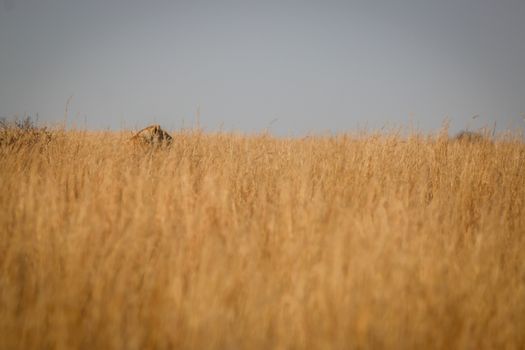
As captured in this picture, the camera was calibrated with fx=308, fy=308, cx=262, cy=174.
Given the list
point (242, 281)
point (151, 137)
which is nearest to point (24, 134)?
point (151, 137)

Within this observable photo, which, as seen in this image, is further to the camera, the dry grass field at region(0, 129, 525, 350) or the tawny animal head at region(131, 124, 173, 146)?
the tawny animal head at region(131, 124, 173, 146)

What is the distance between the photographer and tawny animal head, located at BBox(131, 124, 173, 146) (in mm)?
5403

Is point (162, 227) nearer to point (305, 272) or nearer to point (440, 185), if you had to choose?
point (305, 272)

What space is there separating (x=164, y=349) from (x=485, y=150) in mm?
4904

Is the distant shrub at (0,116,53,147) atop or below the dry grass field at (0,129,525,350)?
atop

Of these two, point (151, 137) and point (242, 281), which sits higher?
point (151, 137)

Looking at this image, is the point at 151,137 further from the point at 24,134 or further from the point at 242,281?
the point at 242,281

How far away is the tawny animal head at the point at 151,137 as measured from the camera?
5.40 meters

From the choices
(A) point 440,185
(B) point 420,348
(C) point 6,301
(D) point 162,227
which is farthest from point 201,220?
(A) point 440,185

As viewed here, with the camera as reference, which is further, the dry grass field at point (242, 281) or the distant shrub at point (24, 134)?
the distant shrub at point (24, 134)

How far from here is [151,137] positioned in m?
5.58

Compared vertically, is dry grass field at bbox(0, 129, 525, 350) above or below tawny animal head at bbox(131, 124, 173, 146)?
below

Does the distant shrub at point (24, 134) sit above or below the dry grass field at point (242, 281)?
above

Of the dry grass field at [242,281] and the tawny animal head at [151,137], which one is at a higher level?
the tawny animal head at [151,137]
